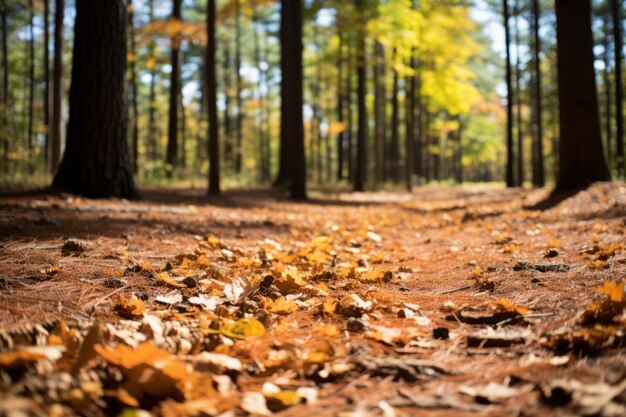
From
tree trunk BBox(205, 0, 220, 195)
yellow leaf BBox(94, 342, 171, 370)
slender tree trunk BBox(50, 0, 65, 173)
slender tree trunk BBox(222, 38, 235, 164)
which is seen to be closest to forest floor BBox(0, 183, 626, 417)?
yellow leaf BBox(94, 342, 171, 370)

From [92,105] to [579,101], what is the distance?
743cm

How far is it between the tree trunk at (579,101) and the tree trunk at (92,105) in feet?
22.8

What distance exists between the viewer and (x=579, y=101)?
276 inches

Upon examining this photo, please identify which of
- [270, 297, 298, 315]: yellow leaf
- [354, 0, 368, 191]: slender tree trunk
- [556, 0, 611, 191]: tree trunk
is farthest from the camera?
[354, 0, 368, 191]: slender tree trunk

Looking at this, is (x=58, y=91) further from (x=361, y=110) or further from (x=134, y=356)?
(x=134, y=356)

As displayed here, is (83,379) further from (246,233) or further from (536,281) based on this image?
(246,233)

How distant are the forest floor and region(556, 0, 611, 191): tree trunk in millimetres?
3546

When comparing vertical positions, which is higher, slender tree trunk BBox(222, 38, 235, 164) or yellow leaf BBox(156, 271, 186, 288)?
slender tree trunk BBox(222, 38, 235, 164)

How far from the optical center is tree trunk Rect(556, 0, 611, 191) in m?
6.93

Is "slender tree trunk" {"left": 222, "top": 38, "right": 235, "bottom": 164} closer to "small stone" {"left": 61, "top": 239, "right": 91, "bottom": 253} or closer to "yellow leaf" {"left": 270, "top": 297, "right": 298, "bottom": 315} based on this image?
"small stone" {"left": 61, "top": 239, "right": 91, "bottom": 253}

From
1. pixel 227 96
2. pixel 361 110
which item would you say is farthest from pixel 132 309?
pixel 227 96

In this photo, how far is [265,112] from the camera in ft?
91.4

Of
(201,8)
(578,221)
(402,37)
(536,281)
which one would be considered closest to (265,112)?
(201,8)

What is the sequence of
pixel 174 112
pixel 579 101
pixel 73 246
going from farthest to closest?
pixel 174 112
pixel 579 101
pixel 73 246
